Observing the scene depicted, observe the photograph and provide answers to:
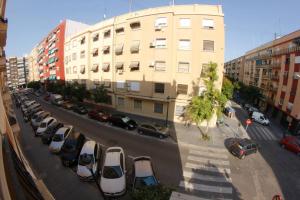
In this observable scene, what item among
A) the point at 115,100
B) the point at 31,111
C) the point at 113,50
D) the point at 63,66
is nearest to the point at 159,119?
the point at 115,100

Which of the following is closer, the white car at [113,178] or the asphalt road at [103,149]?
the white car at [113,178]

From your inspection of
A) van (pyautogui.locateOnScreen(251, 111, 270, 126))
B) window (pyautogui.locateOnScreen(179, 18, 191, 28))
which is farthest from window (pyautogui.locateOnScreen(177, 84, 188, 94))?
van (pyautogui.locateOnScreen(251, 111, 270, 126))

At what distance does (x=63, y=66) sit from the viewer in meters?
46.8

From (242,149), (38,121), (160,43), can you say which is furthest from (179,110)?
(38,121)

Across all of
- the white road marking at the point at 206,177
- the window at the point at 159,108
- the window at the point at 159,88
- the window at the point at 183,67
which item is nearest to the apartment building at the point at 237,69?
the window at the point at 183,67

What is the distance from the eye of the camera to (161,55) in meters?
24.1

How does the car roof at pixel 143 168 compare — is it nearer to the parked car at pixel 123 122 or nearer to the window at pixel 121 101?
the parked car at pixel 123 122

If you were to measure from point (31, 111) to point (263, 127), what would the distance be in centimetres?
3652

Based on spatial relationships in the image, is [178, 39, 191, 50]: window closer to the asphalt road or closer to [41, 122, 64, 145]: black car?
the asphalt road

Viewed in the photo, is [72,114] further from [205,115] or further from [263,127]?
[263,127]

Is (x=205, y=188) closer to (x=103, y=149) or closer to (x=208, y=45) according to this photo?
(x=103, y=149)

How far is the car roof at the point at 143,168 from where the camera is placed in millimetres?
10431

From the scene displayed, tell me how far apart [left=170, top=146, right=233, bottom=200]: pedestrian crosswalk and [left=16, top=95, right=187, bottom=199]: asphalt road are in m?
0.72

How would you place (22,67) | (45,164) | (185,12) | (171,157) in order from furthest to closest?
(22,67), (185,12), (171,157), (45,164)
